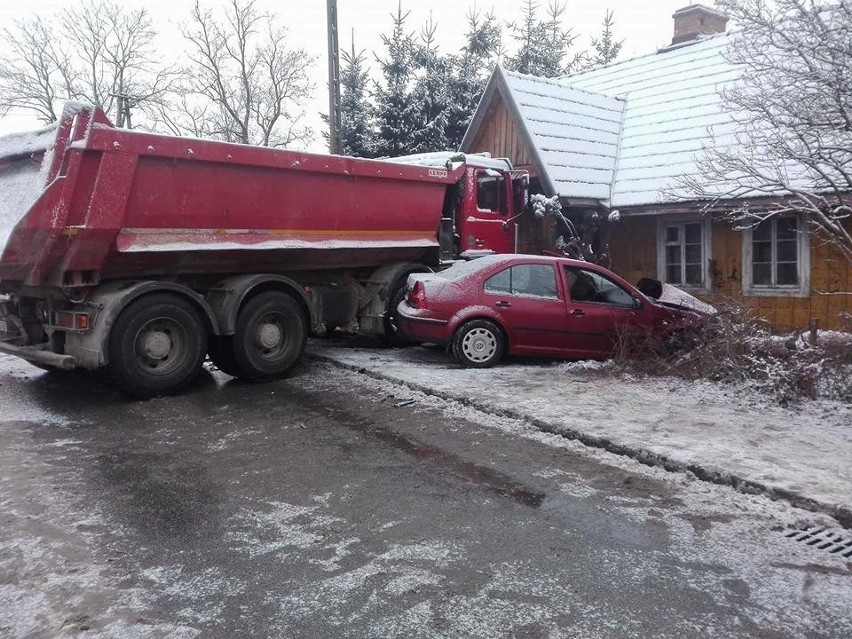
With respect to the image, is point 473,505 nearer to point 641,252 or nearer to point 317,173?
→ point 317,173

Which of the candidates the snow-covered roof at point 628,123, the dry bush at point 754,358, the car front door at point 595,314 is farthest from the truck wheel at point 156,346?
the snow-covered roof at point 628,123

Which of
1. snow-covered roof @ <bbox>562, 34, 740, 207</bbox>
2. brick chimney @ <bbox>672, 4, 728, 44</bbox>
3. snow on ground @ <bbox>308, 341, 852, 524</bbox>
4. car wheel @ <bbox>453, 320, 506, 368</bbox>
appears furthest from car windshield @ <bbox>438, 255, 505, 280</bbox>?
brick chimney @ <bbox>672, 4, 728, 44</bbox>

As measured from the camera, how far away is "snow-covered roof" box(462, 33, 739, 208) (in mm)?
13250

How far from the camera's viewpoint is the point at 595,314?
9.45 metres

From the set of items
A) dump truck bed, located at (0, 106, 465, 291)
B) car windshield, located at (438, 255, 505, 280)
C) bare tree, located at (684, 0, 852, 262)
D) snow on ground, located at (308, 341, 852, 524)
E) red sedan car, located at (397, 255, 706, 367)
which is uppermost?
bare tree, located at (684, 0, 852, 262)

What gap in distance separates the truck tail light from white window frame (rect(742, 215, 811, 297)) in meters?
5.51

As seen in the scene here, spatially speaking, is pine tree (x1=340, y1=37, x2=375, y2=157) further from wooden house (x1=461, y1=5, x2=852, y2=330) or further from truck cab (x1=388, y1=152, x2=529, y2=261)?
truck cab (x1=388, y1=152, x2=529, y2=261)

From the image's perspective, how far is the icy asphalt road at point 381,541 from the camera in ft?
10.9

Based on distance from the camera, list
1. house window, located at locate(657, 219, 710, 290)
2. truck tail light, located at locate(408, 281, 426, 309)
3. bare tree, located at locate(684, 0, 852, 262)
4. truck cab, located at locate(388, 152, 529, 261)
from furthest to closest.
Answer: house window, located at locate(657, 219, 710, 290) → truck cab, located at locate(388, 152, 529, 261) → truck tail light, located at locate(408, 281, 426, 309) → bare tree, located at locate(684, 0, 852, 262)

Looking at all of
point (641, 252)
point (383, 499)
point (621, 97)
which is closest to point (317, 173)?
point (383, 499)

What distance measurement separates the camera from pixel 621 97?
1667 centimetres

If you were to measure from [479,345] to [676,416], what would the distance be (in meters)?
2.95

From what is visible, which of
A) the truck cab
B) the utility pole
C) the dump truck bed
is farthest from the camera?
the utility pole

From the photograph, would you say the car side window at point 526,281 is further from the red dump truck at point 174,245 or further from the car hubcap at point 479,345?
the red dump truck at point 174,245
